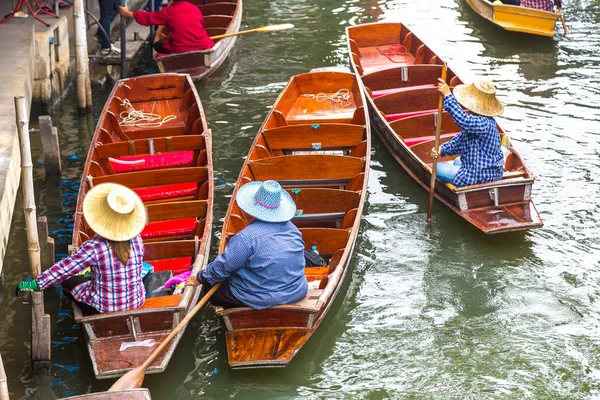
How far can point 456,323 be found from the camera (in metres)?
7.51

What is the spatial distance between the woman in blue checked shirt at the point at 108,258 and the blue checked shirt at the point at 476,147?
3.73 meters

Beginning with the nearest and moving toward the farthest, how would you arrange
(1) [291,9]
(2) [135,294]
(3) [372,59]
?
(2) [135,294] → (3) [372,59] → (1) [291,9]

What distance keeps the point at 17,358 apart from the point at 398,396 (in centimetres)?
326

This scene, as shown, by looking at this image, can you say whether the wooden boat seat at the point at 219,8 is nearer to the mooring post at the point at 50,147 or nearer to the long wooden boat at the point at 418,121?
the long wooden boat at the point at 418,121

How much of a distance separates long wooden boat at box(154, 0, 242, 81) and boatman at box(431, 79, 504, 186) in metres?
5.52

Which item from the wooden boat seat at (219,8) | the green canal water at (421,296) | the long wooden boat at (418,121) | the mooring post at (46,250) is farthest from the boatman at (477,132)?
the wooden boat seat at (219,8)

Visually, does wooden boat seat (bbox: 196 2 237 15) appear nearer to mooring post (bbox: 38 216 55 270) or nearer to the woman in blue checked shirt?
mooring post (bbox: 38 216 55 270)

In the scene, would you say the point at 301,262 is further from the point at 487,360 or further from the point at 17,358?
the point at 17,358

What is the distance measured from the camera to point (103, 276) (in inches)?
251

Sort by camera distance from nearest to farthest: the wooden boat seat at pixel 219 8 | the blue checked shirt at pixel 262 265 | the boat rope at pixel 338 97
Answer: the blue checked shirt at pixel 262 265
the boat rope at pixel 338 97
the wooden boat seat at pixel 219 8

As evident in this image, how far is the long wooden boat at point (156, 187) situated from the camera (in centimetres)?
651

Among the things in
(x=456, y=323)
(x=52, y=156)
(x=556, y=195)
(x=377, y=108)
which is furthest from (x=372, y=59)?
(x=456, y=323)

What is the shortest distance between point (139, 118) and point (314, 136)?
2496mm

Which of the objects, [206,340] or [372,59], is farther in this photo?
[372,59]
